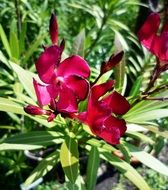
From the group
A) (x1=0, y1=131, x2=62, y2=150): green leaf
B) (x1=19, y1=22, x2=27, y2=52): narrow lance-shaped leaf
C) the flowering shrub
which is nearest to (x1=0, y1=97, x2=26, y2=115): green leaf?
the flowering shrub

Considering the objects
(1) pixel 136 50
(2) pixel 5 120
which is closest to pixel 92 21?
(1) pixel 136 50

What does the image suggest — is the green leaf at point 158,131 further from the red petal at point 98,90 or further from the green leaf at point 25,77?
the red petal at point 98,90

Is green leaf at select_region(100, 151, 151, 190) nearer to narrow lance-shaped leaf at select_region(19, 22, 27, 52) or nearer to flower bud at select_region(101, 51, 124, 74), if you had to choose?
flower bud at select_region(101, 51, 124, 74)

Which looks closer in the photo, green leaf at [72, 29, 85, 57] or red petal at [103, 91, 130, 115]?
red petal at [103, 91, 130, 115]

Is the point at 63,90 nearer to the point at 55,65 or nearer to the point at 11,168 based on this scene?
the point at 55,65

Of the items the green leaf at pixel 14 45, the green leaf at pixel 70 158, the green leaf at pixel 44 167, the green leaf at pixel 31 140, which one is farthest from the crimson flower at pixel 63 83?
the green leaf at pixel 14 45

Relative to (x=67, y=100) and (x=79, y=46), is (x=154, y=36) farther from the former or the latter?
(x=79, y=46)

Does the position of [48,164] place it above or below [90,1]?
below
